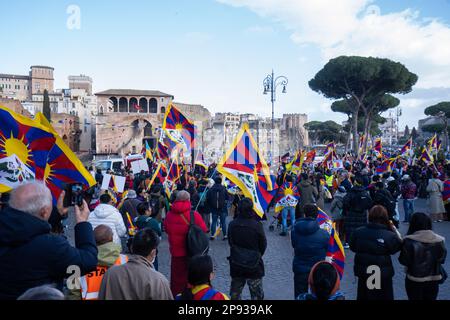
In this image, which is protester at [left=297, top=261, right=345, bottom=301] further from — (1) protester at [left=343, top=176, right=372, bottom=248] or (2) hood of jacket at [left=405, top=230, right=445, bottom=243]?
(1) protester at [left=343, top=176, right=372, bottom=248]

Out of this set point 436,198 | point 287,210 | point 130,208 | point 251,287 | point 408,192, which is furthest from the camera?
point 436,198

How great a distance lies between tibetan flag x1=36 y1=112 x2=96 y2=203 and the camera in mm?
4180

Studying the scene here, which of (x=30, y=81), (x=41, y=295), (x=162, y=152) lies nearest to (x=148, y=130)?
(x=162, y=152)

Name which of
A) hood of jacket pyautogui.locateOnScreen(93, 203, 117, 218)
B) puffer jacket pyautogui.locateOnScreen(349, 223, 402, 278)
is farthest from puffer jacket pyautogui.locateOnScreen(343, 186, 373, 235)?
hood of jacket pyautogui.locateOnScreen(93, 203, 117, 218)

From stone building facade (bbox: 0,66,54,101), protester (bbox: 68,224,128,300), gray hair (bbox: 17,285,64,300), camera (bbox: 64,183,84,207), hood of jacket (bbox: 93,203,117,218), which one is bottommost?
protester (bbox: 68,224,128,300)

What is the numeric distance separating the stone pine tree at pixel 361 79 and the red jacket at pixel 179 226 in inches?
1353

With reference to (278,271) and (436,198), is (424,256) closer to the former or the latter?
(278,271)

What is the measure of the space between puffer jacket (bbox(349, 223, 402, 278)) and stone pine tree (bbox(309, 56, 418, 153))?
34476mm

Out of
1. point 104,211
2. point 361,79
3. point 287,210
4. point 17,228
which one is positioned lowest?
point 287,210

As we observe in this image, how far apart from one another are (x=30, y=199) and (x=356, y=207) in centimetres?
643

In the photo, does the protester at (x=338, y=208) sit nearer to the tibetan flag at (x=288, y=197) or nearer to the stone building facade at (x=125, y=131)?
the tibetan flag at (x=288, y=197)

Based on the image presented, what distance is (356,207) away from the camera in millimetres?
7664
